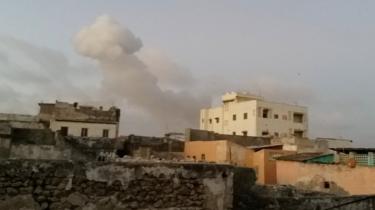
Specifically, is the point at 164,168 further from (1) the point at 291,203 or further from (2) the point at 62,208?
(1) the point at 291,203

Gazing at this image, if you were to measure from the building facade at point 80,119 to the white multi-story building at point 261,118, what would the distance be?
24.3 metres

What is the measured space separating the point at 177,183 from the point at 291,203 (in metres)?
3.20

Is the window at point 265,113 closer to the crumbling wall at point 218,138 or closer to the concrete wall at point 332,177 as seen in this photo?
the crumbling wall at point 218,138

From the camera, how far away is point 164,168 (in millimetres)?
7727

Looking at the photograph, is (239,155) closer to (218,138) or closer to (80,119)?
(218,138)

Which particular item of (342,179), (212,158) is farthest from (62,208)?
(212,158)

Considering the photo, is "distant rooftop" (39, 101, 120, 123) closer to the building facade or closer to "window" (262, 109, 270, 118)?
the building facade

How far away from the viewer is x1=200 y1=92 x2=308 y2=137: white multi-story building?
6357 cm

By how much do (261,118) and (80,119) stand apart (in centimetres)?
2838

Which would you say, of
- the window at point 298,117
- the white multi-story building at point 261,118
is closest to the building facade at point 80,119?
the white multi-story building at point 261,118

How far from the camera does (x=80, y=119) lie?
150 ft

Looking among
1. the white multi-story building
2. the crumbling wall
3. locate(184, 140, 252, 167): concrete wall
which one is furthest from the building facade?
the white multi-story building

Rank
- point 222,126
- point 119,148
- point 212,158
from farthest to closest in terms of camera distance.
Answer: point 222,126
point 212,158
point 119,148

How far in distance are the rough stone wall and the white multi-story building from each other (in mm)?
55436
